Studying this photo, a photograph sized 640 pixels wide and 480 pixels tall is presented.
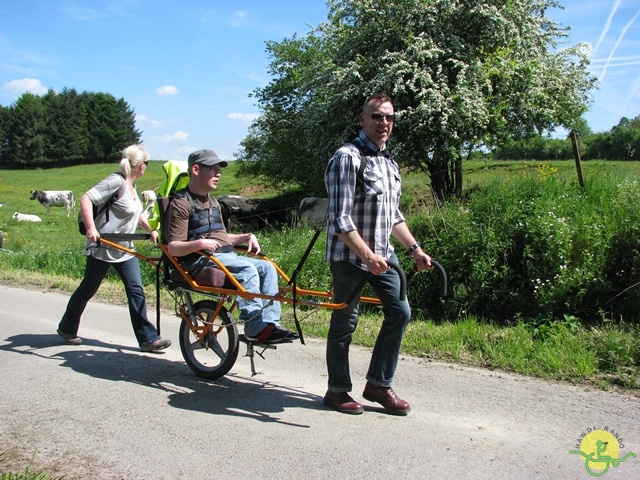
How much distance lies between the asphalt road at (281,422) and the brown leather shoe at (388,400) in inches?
2.8

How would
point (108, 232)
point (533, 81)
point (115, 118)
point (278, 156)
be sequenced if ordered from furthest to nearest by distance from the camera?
point (115, 118) → point (278, 156) → point (533, 81) → point (108, 232)

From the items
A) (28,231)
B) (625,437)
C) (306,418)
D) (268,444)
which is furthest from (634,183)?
(28,231)

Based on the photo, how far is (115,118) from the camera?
297 feet

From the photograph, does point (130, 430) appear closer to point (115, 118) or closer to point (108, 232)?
point (108, 232)

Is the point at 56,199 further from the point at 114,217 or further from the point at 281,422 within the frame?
the point at 281,422

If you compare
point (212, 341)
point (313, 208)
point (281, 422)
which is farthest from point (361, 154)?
point (313, 208)

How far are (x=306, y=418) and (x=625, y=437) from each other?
7.15 ft

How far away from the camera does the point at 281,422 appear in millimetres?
4148

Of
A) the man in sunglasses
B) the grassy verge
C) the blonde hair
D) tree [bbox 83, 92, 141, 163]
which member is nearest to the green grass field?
the grassy verge

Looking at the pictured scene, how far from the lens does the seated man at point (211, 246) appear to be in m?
4.63

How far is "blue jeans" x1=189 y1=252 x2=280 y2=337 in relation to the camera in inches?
183

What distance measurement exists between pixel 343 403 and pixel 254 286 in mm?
1183

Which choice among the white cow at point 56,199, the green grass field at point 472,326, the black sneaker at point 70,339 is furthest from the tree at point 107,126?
the black sneaker at point 70,339

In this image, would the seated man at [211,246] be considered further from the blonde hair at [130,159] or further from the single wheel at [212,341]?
the blonde hair at [130,159]
